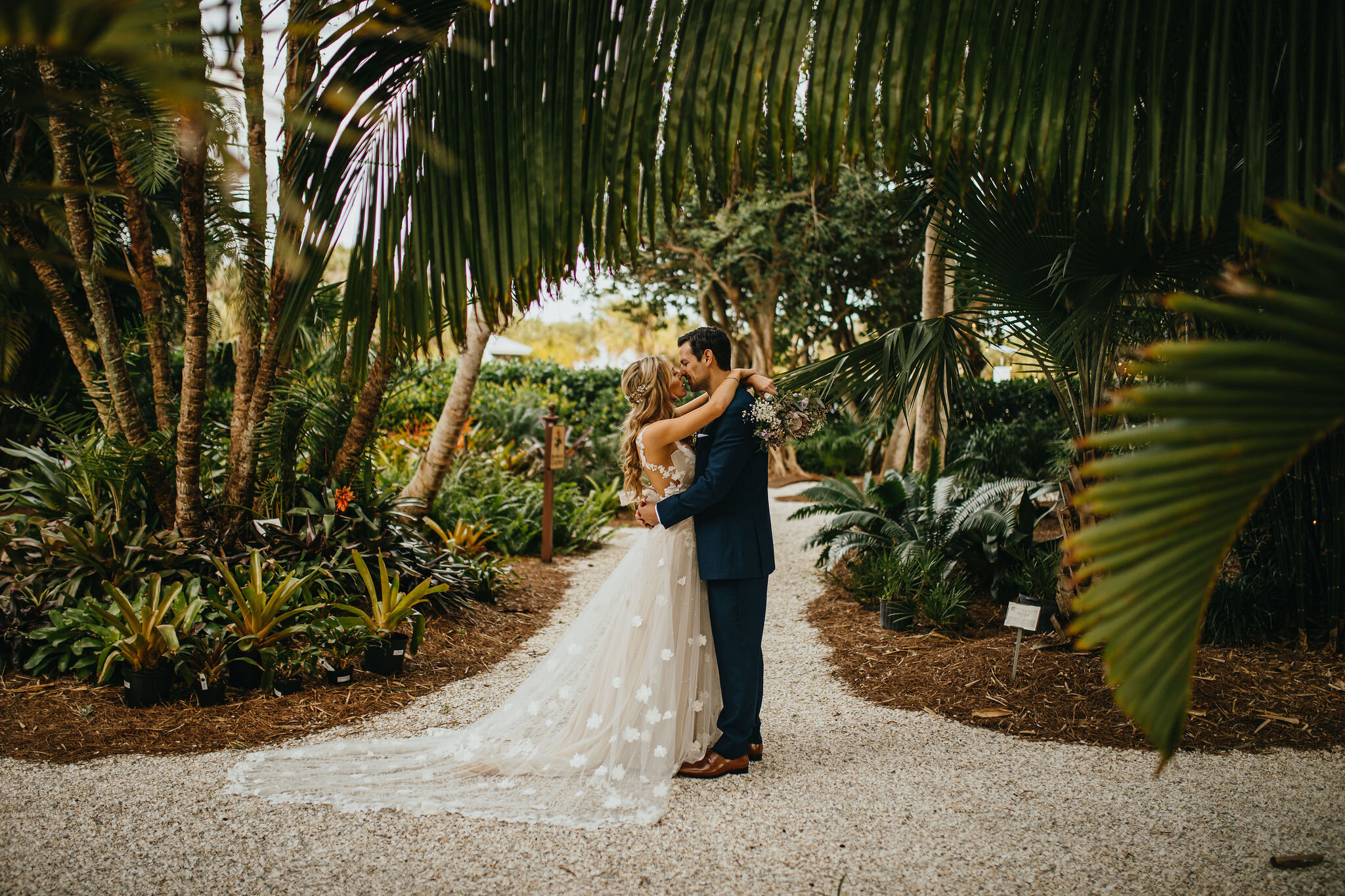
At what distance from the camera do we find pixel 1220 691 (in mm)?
3850

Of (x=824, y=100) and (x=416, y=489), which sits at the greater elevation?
(x=824, y=100)

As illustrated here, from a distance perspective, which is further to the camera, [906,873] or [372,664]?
[372,664]

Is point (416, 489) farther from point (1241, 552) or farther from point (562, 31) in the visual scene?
point (1241, 552)

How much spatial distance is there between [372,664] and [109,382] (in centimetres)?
229

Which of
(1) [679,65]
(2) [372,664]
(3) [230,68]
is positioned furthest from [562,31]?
(2) [372,664]

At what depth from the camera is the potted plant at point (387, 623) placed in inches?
167

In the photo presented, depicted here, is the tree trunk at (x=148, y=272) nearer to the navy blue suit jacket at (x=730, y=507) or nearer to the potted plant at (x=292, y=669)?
the potted plant at (x=292, y=669)

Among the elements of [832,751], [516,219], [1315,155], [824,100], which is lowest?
[832,751]

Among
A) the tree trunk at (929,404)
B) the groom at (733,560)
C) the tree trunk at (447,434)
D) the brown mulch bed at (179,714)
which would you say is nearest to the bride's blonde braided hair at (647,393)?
the groom at (733,560)

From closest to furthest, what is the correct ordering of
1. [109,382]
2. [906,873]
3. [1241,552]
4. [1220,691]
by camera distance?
[906,873] < [1220,691] < [109,382] < [1241,552]

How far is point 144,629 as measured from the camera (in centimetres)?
362

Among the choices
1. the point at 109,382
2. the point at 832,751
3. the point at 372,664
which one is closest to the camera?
the point at 832,751

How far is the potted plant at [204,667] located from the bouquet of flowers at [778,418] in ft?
9.07

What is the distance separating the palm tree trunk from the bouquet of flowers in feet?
10.4
